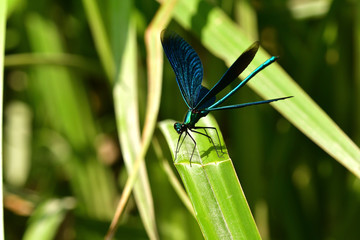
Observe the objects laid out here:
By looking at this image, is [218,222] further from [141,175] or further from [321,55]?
[321,55]

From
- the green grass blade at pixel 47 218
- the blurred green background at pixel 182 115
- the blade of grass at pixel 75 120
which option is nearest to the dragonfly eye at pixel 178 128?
the blurred green background at pixel 182 115

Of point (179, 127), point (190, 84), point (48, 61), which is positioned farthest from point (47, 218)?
point (190, 84)

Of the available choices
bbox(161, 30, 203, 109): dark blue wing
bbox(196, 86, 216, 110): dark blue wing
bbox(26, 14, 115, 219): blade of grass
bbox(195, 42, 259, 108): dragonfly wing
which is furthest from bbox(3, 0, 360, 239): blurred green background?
bbox(195, 42, 259, 108): dragonfly wing

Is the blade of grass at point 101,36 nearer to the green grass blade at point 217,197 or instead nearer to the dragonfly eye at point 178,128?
the dragonfly eye at point 178,128

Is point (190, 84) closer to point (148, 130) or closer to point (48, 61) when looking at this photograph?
point (148, 130)

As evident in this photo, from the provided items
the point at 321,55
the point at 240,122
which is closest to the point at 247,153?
the point at 240,122

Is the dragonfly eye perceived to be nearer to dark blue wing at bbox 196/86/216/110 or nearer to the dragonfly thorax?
the dragonfly thorax
